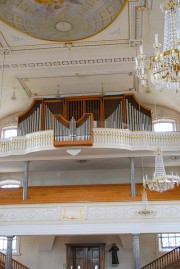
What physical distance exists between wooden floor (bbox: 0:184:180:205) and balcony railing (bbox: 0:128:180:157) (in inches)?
81.2

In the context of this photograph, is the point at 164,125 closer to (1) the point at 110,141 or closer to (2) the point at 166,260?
(1) the point at 110,141

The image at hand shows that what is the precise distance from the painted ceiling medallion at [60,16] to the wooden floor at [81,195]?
260 inches

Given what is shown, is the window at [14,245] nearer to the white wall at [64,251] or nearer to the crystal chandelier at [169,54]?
the white wall at [64,251]

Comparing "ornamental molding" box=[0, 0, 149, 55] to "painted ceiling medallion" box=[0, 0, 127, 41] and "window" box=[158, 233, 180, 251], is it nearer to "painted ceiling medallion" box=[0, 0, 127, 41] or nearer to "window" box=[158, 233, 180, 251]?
"painted ceiling medallion" box=[0, 0, 127, 41]

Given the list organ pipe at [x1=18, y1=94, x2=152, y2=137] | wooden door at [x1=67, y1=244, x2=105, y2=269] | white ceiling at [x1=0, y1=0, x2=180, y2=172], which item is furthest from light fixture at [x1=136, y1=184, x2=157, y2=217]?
wooden door at [x1=67, y1=244, x2=105, y2=269]

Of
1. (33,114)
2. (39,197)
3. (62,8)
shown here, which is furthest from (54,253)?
(62,8)


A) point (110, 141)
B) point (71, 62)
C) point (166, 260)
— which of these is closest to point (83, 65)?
point (71, 62)

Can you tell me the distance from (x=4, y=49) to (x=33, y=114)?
14.3ft

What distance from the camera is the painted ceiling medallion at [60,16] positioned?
12.5m

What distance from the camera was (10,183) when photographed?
21.1 meters

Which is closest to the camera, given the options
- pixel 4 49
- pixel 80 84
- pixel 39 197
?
pixel 4 49

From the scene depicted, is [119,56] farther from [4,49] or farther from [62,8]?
[4,49]

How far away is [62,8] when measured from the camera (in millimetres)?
12828

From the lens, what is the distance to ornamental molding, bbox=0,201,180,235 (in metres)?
14.8
